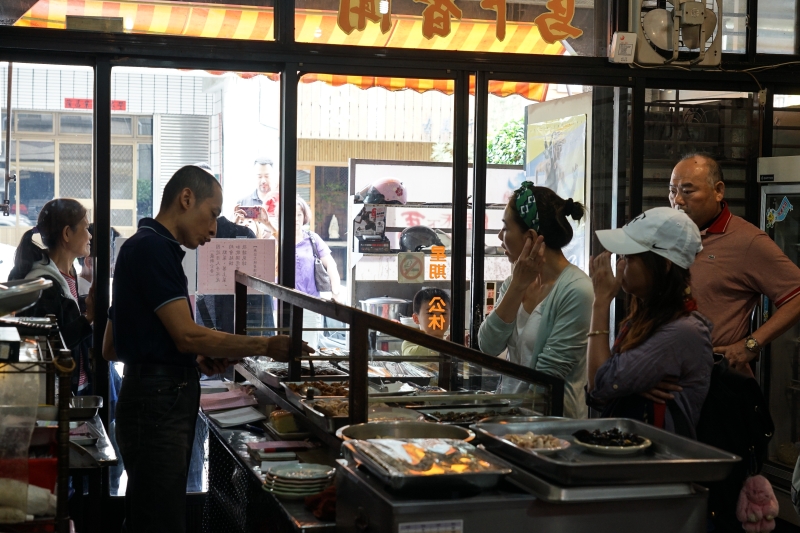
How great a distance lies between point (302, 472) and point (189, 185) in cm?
129

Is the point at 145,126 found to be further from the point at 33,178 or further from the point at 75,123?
the point at 33,178

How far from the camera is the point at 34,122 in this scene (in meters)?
4.86

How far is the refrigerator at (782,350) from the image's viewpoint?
5.40m

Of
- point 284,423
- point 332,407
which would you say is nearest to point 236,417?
point 284,423

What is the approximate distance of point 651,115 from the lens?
5.70 meters

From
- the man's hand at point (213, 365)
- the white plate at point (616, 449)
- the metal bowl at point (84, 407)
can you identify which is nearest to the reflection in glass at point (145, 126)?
the metal bowl at point (84, 407)

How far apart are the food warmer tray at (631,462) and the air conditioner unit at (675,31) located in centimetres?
371

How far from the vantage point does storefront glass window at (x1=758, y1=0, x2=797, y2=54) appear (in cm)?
575

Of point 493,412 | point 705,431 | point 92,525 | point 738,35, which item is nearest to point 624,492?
point 705,431

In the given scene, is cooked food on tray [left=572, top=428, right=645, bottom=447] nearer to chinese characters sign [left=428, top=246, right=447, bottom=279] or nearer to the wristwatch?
the wristwatch

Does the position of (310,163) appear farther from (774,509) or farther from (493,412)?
(774,509)

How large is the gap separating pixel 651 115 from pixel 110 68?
3.32 meters

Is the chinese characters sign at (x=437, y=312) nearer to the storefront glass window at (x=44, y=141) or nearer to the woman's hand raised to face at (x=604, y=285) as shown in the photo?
the storefront glass window at (x=44, y=141)

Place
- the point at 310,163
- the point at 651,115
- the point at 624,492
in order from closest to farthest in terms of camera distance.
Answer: the point at 624,492
the point at 310,163
the point at 651,115
